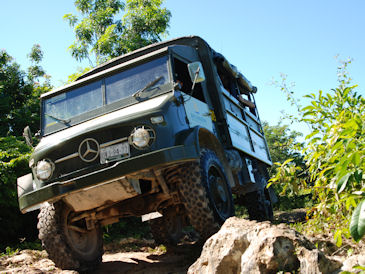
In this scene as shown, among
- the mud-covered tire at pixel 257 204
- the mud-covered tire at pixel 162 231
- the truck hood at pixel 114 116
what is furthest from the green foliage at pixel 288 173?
the mud-covered tire at pixel 162 231

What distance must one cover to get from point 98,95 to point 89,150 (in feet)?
3.63

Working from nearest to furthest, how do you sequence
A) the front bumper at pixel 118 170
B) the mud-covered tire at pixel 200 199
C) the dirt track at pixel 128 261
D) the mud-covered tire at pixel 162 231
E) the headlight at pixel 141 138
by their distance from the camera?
the front bumper at pixel 118 170 < the headlight at pixel 141 138 < the mud-covered tire at pixel 200 199 < the dirt track at pixel 128 261 < the mud-covered tire at pixel 162 231

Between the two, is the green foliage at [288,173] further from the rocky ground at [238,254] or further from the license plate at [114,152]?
the license plate at [114,152]

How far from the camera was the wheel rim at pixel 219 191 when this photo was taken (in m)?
4.84

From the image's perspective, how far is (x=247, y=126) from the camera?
7766 millimetres

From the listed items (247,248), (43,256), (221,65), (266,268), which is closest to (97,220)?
(43,256)

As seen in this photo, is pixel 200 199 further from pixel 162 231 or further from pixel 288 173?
pixel 162 231

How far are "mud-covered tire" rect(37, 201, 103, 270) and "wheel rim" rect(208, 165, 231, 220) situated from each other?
1590 mm

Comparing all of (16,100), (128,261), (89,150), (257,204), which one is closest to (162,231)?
(128,261)

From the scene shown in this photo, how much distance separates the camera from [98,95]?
526cm

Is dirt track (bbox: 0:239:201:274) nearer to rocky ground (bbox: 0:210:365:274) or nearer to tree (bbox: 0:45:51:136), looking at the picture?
rocky ground (bbox: 0:210:365:274)

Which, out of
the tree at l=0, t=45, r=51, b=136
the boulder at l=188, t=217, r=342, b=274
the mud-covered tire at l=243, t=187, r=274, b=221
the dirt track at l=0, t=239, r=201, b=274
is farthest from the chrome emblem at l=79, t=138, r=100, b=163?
the tree at l=0, t=45, r=51, b=136

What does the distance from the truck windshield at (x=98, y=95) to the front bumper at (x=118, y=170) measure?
1116 mm

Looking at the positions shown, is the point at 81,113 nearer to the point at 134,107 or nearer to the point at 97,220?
the point at 134,107
